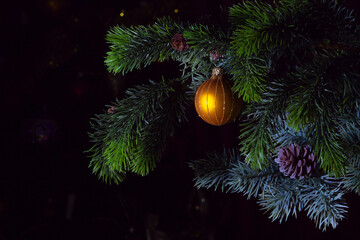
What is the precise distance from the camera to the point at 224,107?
15.8 inches

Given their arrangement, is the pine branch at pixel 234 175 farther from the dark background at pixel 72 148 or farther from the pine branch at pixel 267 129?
the dark background at pixel 72 148

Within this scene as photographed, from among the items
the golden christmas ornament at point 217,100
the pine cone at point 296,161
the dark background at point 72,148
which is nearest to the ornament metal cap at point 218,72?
the golden christmas ornament at point 217,100

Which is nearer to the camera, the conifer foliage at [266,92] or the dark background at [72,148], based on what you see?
the conifer foliage at [266,92]

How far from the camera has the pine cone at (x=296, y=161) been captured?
0.43 metres

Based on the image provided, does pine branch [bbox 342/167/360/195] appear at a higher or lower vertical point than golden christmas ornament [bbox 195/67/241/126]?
lower

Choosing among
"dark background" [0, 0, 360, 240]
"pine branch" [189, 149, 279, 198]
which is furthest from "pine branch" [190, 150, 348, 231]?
"dark background" [0, 0, 360, 240]

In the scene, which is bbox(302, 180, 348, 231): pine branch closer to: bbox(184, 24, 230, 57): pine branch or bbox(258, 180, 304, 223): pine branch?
bbox(258, 180, 304, 223): pine branch

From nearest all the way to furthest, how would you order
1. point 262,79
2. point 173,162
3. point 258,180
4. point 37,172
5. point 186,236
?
point 262,79 → point 258,180 → point 186,236 → point 37,172 → point 173,162

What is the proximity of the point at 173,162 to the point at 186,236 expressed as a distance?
0.34 metres

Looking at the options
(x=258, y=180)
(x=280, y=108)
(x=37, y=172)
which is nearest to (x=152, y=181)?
(x=37, y=172)

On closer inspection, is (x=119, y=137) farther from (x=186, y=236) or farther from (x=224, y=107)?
(x=186, y=236)

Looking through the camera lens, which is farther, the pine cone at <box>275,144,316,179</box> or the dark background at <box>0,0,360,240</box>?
the dark background at <box>0,0,360,240</box>

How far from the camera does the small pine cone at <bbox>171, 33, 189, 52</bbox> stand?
398 mm

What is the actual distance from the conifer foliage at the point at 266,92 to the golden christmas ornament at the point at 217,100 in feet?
0.06
